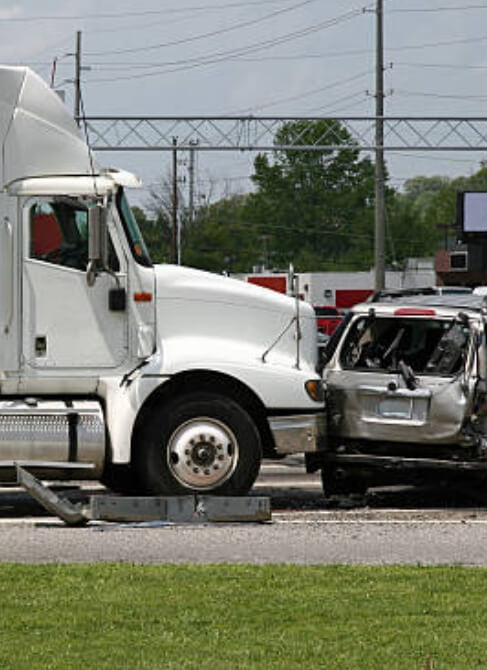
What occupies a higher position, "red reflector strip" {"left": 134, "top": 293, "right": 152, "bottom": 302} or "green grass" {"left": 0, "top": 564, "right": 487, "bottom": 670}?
"red reflector strip" {"left": 134, "top": 293, "right": 152, "bottom": 302}

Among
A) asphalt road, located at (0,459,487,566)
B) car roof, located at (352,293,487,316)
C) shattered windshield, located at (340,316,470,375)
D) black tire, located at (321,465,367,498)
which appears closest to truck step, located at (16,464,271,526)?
asphalt road, located at (0,459,487,566)

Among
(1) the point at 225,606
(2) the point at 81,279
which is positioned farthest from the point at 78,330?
(1) the point at 225,606

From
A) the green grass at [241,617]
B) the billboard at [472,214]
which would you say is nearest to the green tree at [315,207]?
the billboard at [472,214]

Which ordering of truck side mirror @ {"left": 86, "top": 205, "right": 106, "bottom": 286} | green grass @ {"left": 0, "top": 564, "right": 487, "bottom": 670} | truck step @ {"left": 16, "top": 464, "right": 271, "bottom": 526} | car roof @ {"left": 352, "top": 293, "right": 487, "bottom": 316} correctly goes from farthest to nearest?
car roof @ {"left": 352, "top": 293, "right": 487, "bottom": 316}
truck side mirror @ {"left": 86, "top": 205, "right": 106, "bottom": 286}
truck step @ {"left": 16, "top": 464, "right": 271, "bottom": 526}
green grass @ {"left": 0, "top": 564, "right": 487, "bottom": 670}

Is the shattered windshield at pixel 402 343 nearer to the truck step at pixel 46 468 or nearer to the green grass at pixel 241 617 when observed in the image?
the truck step at pixel 46 468

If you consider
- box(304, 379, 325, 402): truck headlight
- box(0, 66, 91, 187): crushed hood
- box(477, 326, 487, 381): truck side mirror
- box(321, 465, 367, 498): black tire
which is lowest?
box(321, 465, 367, 498): black tire

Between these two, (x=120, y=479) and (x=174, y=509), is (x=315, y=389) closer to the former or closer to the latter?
(x=174, y=509)

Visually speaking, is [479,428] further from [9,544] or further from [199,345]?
[9,544]

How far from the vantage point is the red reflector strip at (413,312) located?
1484 centimetres

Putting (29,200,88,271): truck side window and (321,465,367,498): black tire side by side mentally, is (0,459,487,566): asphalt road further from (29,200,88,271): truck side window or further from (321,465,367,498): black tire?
(29,200,88,271): truck side window

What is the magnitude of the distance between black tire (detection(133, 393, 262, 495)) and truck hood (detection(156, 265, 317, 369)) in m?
0.49

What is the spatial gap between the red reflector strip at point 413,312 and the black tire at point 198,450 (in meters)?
1.75

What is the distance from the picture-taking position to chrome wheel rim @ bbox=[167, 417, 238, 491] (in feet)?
46.0

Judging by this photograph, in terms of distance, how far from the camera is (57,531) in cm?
1288
